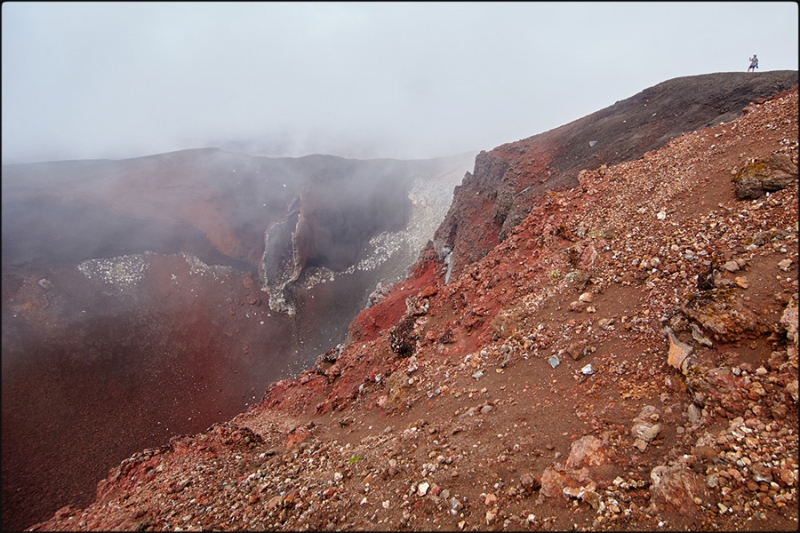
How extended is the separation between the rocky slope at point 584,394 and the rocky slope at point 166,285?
513 cm

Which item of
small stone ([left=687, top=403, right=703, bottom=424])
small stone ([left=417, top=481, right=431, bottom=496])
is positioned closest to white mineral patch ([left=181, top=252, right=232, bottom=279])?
small stone ([left=417, top=481, right=431, bottom=496])

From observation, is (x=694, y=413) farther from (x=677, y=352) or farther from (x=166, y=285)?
(x=166, y=285)

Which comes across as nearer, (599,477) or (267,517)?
(599,477)

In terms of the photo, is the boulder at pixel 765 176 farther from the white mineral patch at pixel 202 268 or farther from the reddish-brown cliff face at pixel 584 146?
the white mineral patch at pixel 202 268

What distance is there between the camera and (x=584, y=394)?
22.5 ft

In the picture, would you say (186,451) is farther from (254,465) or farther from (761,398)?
(761,398)

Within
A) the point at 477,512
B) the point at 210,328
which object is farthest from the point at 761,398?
the point at 210,328

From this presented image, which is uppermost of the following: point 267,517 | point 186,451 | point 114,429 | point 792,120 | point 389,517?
point 792,120

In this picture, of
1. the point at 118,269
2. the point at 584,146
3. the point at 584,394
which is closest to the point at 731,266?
the point at 584,394

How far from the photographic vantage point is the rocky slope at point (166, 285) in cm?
1105

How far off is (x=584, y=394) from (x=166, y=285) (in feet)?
73.9

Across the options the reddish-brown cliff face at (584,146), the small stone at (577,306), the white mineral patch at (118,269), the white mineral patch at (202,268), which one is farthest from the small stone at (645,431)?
the white mineral patch at (202,268)

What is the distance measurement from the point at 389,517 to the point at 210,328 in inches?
786

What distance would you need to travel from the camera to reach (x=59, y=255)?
13.2 metres
